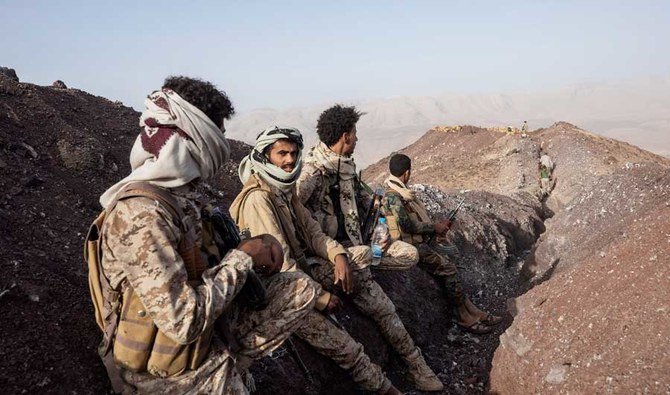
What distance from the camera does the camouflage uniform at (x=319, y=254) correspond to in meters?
3.31

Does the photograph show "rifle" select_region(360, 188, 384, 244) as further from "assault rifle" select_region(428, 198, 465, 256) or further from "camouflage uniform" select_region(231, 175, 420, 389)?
"assault rifle" select_region(428, 198, 465, 256)

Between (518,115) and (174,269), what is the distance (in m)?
103

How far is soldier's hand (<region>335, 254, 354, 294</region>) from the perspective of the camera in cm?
352

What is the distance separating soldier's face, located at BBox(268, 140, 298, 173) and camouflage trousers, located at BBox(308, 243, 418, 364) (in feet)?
2.57

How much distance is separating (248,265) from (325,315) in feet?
4.51

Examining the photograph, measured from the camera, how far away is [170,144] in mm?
2195

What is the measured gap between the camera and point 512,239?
9102mm

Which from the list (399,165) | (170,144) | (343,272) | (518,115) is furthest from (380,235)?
(518,115)

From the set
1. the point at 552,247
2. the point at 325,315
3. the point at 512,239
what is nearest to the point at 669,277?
the point at 325,315

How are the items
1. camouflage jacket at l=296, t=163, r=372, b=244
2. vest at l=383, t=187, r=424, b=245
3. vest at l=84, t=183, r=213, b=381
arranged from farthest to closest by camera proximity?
vest at l=383, t=187, r=424, b=245, camouflage jacket at l=296, t=163, r=372, b=244, vest at l=84, t=183, r=213, b=381

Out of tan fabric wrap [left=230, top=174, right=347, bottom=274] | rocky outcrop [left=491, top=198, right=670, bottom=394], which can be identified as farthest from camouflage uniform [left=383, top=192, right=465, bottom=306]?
tan fabric wrap [left=230, top=174, right=347, bottom=274]

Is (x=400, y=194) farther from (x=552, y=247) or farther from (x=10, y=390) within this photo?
(x=10, y=390)

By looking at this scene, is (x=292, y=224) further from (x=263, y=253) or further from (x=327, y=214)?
(x=263, y=253)

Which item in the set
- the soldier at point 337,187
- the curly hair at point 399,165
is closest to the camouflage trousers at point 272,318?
the soldier at point 337,187
